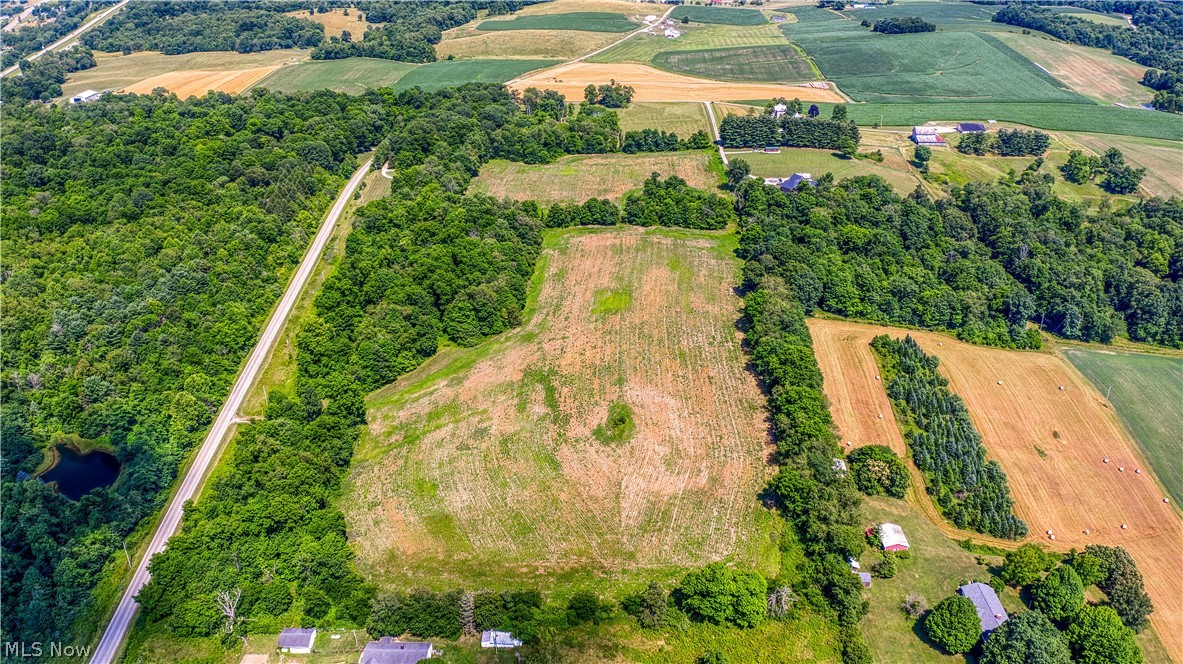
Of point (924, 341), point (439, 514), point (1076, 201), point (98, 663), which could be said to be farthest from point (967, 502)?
point (1076, 201)

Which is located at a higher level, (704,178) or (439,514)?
(704,178)

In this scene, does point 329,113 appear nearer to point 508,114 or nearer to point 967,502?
point 508,114

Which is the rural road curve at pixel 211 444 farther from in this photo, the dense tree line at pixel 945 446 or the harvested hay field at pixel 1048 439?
the dense tree line at pixel 945 446

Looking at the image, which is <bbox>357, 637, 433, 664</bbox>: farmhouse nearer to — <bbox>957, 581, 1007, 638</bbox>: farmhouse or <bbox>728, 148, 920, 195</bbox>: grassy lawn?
<bbox>957, 581, 1007, 638</bbox>: farmhouse

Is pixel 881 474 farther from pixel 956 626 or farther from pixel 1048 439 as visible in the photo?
pixel 1048 439

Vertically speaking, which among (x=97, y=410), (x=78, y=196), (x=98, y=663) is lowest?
(x=98, y=663)
